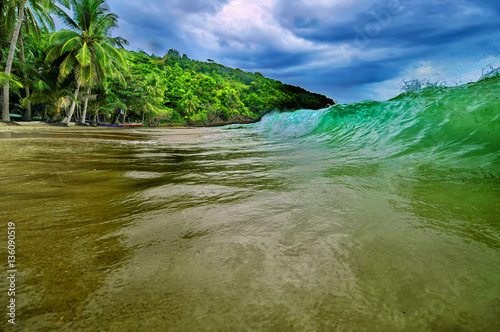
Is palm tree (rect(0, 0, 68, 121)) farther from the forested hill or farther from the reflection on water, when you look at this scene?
the reflection on water

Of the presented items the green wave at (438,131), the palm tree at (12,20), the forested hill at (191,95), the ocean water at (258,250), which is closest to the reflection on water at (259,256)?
the ocean water at (258,250)

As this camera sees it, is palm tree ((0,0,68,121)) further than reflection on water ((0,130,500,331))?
Yes

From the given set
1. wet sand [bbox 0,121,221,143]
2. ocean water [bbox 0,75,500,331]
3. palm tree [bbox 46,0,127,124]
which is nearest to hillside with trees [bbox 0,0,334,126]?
palm tree [bbox 46,0,127,124]

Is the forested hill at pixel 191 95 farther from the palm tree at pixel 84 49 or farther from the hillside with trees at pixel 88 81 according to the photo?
the palm tree at pixel 84 49

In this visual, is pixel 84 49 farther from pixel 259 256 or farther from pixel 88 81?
pixel 259 256

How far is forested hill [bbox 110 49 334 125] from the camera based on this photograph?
33031mm

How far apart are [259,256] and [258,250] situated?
51 mm

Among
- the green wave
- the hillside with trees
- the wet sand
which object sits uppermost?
the hillside with trees

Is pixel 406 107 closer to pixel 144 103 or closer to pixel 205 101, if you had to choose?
pixel 144 103

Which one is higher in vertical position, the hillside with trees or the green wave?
the hillside with trees

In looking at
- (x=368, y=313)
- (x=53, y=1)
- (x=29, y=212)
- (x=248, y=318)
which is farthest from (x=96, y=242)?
(x=53, y=1)

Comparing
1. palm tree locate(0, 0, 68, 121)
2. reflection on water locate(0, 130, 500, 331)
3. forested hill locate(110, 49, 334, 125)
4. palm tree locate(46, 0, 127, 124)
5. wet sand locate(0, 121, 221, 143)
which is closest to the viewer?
reflection on water locate(0, 130, 500, 331)

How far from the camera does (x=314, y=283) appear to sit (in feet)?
2.82

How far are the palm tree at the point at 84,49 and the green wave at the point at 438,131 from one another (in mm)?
20702
